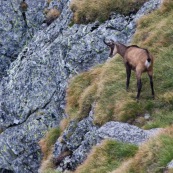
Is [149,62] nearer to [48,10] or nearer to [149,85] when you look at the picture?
[149,85]

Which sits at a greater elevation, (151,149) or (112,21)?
(112,21)

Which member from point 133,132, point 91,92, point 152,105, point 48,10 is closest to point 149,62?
point 152,105

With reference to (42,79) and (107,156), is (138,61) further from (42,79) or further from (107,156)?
(42,79)

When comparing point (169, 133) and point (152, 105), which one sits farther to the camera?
point (152, 105)

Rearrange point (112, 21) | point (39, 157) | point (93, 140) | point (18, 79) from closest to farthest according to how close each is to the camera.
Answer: point (93, 140)
point (39, 157)
point (112, 21)
point (18, 79)

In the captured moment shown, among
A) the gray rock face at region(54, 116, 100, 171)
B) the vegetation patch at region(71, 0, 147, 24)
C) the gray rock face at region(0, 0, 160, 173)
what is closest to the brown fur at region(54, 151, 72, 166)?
the gray rock face at region(54, 116, 100, 171)

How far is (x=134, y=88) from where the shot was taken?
17125 mm

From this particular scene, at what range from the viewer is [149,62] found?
596 inches

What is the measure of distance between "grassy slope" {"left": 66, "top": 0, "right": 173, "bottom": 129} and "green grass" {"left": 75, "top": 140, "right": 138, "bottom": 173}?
5.59 ft

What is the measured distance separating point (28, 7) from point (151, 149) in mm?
23698

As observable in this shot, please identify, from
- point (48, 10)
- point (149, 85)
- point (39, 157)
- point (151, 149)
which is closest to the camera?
point (151, 149)

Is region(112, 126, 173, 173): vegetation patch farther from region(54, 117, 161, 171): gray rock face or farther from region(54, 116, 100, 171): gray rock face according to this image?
region(54, 116, 100, 171): gray rock face

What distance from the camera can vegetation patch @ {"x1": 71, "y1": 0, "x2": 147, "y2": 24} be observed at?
82.1 ft

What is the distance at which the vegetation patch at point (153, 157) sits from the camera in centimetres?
976
